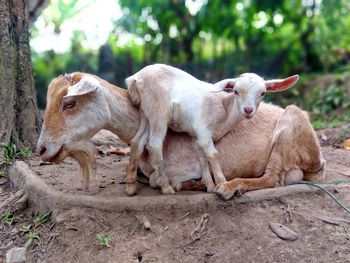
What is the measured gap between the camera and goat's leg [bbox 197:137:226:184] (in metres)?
3.98

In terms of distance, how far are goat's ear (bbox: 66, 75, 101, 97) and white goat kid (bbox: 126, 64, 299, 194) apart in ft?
1.19

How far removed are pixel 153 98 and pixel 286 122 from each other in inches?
43.8

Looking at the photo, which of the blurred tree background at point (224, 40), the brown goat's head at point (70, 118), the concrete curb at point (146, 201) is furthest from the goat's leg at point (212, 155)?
the blurred tree background at point (224, 40)

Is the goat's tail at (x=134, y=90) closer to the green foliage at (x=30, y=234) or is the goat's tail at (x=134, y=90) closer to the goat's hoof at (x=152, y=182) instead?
the goat's hoof at (x=152, y=182)

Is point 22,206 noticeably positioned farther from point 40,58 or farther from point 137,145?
point 40,58

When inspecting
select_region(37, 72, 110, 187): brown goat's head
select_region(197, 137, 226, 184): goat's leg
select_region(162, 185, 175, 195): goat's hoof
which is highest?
select_region(37, 72, 110, 187): brown goat's head

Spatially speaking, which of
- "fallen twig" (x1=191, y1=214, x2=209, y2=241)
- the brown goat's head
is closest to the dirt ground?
"fallen twig" (x1=191, y1=214, x2=209, y2=241)

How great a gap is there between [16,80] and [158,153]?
76.9 inches

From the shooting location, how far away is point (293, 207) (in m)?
4.11

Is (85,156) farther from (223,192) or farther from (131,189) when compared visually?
(223,192)

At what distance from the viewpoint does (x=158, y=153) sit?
397 centimetres

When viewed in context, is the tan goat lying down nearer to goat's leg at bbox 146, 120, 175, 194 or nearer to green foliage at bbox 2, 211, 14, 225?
goat's leg at bbox 146, 120, 175, 194

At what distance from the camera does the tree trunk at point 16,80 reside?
5055mm

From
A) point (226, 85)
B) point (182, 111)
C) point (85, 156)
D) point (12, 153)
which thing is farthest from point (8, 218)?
point (226, 85)
